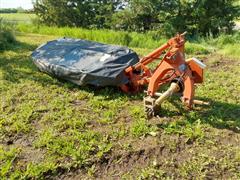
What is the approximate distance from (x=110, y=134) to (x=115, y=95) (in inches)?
50.5

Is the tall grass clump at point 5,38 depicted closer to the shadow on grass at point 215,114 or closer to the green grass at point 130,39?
the green grass at point 130,39

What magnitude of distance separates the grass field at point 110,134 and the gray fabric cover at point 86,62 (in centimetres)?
25

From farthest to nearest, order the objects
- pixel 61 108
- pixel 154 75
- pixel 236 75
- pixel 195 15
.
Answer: pixel 195 15
pixel 236 75
pixel 61 108
pixel 154 75

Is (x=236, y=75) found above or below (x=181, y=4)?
below

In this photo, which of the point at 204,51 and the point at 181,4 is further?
the point at 181,4

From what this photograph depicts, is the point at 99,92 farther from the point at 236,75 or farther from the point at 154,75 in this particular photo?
the point at 236,75

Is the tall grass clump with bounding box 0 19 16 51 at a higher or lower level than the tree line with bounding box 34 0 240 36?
lower

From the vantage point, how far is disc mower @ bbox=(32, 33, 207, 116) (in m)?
4.62

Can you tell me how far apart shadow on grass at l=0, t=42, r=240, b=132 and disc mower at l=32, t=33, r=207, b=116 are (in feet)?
0.53

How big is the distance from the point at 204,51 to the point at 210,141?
4.86 meters

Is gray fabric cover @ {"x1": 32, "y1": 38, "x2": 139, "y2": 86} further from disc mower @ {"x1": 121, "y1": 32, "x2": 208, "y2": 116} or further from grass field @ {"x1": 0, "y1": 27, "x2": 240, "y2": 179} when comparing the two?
disc mower @ {"x1": 121, "y1": 32, "x2": 208, "y2": 116}

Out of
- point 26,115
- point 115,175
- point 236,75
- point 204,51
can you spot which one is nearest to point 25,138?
point 26,115

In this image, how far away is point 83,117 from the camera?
4871 millimetres

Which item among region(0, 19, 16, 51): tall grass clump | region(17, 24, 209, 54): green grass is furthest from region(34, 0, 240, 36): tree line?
region(0, 19, 16, 51): tall grass clump
